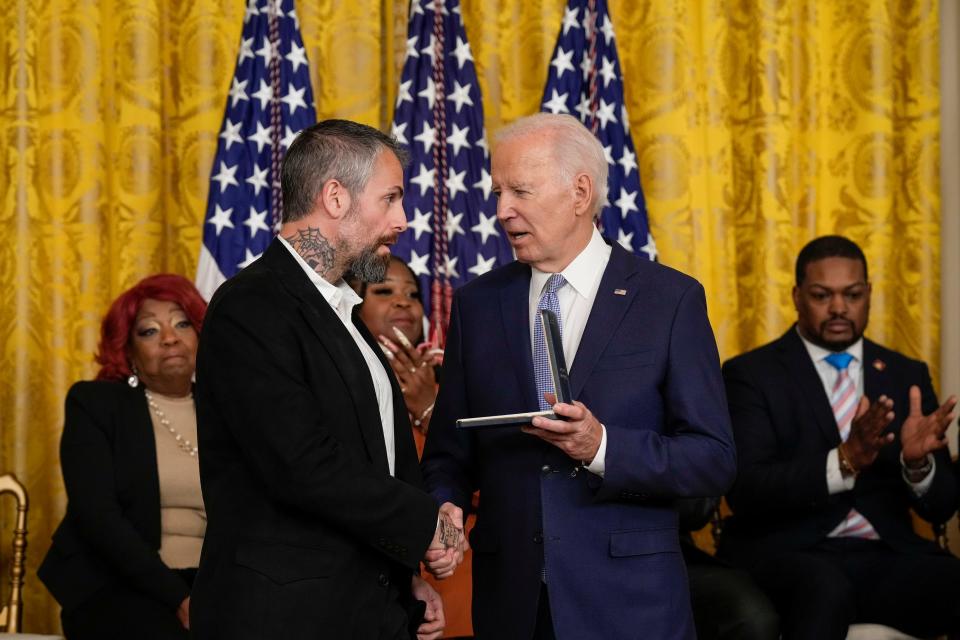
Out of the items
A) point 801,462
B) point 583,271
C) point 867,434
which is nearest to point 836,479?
point 801,462

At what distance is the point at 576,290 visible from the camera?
2988 millimetres

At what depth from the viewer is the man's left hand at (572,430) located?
2498mm

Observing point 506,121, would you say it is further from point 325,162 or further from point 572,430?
point 572,430

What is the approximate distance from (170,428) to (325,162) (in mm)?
2058

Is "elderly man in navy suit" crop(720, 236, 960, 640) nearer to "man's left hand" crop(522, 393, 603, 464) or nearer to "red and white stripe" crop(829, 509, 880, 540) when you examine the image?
"red and white stripe" crop(829, 509, 880, 540)

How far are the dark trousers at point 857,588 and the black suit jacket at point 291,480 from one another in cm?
196

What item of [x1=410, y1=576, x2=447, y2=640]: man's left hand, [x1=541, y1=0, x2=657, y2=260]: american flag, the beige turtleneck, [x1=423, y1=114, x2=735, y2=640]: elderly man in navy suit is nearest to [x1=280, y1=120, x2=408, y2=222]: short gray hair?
[x1=423, y1=114, x2=735, y2=640]: elderly man in navy suit

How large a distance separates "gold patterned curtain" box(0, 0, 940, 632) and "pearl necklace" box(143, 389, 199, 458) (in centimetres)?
115

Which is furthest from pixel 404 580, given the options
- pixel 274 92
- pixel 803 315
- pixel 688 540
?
pixel 274 92

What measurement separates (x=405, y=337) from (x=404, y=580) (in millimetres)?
1956

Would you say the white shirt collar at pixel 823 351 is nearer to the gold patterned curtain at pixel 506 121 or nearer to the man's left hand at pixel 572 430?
the gold patterned curtain at pixel 506 121

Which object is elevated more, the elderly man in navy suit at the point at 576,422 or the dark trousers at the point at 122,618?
the elderly man in navy suit at the point at 576,422

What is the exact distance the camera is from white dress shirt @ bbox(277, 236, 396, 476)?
2.66 m

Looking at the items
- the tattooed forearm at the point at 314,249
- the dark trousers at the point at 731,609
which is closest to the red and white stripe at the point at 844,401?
the dark trousers at the point at 731,609
